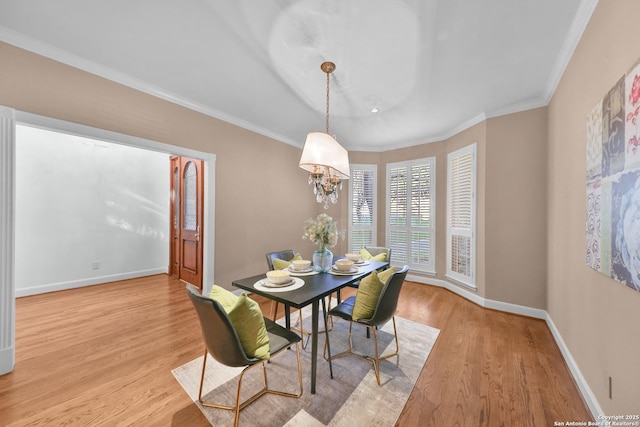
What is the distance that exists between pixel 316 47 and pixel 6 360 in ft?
12.0

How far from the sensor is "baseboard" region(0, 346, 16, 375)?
73.0 inches

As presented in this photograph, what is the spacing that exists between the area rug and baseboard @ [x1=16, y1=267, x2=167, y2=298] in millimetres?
3522

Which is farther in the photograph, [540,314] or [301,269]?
[540,314]

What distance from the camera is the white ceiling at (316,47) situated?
1726 millimetres

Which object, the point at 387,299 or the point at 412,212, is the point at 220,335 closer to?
the point at 387,299

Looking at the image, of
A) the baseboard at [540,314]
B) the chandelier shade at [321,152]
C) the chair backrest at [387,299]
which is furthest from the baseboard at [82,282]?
the baseboard at [540,314]

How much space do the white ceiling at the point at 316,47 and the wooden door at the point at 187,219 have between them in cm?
132

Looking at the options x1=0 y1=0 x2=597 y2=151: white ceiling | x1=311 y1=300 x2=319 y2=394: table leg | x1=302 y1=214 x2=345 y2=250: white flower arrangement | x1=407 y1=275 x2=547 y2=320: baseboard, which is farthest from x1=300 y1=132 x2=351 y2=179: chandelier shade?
x1=407 y1=275 x2=547 y2=320: baseboard

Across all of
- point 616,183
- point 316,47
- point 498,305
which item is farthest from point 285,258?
point 498,305

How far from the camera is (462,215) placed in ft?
12.6

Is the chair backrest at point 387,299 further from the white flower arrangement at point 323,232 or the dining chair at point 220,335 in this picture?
the dining chair at point 220,335

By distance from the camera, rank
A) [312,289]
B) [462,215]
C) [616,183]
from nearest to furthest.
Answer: [616,183] → [312,289] → [462,215]

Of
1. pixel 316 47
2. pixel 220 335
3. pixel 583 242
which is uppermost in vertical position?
pixel 316 47

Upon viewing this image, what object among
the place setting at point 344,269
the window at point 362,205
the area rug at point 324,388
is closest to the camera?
the area rug at point 324,388
